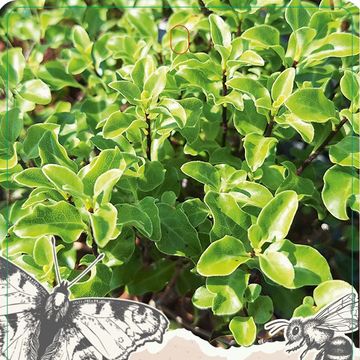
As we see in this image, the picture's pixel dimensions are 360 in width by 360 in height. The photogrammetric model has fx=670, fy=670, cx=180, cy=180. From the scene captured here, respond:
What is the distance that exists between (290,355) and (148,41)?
85 centimetres

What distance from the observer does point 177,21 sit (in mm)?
1651

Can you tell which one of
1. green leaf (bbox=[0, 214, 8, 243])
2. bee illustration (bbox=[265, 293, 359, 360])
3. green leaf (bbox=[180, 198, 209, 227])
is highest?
green leaf (bbox=[0, 214, 8, 243])

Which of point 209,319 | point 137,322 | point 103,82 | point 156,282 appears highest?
point 103,82

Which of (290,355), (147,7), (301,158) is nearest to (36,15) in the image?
(147,7)

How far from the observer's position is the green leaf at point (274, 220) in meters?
1.15

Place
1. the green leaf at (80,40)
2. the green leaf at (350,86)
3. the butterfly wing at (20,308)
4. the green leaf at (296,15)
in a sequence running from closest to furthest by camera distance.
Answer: the butterfly wing at (20,308) < the green leaf at (350,86) < the green leaf at (296,15) < the green leaf at (80,40)

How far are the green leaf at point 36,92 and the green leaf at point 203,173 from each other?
41 centimetres

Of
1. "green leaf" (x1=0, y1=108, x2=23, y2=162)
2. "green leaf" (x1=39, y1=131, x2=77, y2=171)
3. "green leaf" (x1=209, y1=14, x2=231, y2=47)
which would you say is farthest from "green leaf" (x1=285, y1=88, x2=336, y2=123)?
"green leaf" (x1=0, y1=108, x2=23, y2=162)

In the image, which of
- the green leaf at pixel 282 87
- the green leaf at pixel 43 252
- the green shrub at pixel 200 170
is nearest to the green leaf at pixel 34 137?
the green shrub at pixel 200 170

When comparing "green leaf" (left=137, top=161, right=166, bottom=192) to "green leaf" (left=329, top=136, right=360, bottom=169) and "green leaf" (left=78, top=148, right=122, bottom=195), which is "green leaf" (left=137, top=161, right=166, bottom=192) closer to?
"green leaf" (left=78, top=148, right=122, bottom=195)

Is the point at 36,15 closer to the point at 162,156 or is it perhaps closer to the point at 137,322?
the point at 162,156

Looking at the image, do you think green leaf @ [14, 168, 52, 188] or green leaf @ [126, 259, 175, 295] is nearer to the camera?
green leaf @ [14, 168, 52, 188]

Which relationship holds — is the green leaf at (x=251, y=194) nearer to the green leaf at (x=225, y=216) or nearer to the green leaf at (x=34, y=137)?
the green leaf at (x=225, y=216)

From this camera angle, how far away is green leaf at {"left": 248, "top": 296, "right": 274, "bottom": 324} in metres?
1.23
